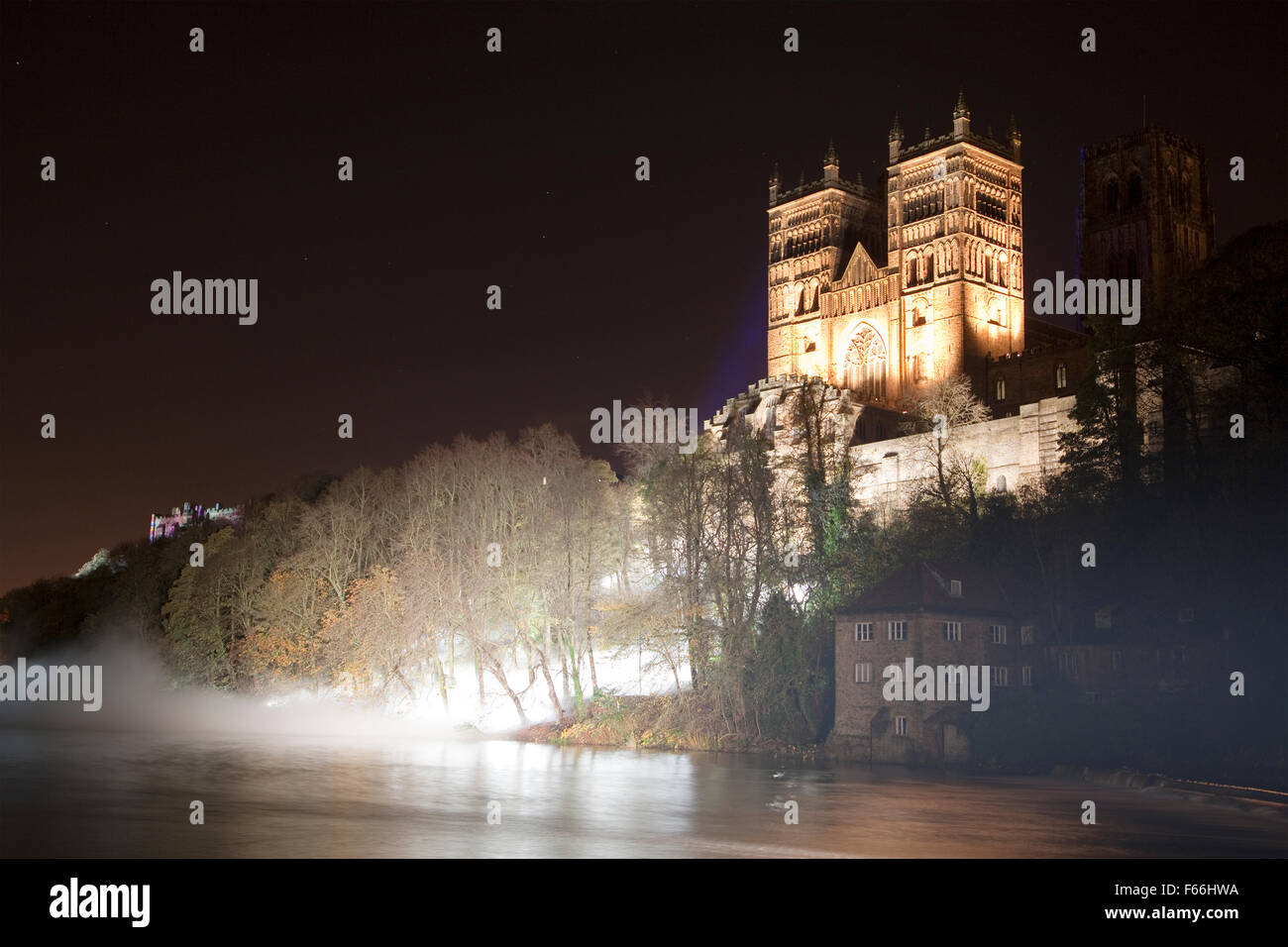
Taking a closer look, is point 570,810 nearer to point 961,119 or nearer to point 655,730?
point 655,730

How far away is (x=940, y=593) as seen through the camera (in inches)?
1833

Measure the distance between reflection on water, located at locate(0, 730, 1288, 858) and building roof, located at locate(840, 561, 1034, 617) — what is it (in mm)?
6200

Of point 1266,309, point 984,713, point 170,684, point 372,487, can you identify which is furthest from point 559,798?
point 170,684

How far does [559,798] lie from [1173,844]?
1495 cm

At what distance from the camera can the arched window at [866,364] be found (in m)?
106

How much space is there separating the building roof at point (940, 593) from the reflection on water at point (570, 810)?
20.3 feet

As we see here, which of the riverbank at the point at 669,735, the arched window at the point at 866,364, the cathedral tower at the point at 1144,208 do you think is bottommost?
the riverbank at the point at 669,735

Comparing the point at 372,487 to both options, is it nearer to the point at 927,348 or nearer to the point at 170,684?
the point at 170,684

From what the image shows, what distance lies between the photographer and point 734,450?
5906cm

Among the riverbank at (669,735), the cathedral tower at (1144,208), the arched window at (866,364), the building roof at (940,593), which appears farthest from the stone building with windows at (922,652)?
the cathedral tower at (1144,208)

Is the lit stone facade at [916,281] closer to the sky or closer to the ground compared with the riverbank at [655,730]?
closer to the sky

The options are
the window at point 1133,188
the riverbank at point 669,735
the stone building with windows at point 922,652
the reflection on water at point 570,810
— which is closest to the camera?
the reflection on water at point 570,810

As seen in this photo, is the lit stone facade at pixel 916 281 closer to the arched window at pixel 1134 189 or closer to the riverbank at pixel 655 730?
the arched window at pixel 1134 189
